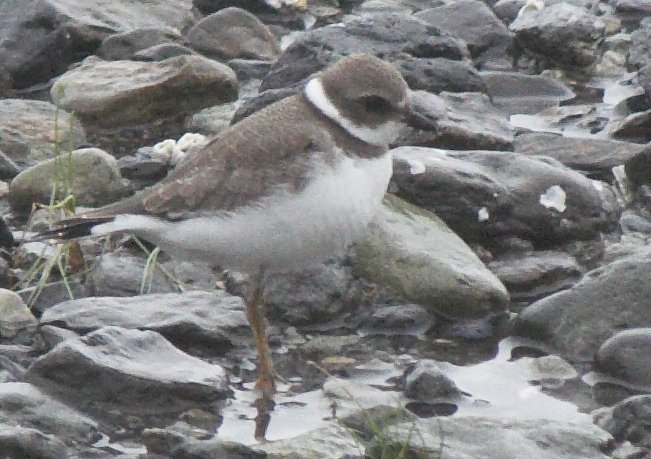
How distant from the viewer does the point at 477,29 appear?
34.5 ft

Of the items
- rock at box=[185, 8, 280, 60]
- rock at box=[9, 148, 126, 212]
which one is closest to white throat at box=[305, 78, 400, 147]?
rock at box=[9, 148, 126, 212]

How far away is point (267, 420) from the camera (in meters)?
5.62

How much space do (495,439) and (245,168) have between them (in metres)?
1.53

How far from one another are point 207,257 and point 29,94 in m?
4.22

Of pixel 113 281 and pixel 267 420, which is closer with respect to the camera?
pixel 267 420

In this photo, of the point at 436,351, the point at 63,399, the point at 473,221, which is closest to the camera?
the point at 63,399

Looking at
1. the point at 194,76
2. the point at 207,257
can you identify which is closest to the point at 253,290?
the point at 207,257

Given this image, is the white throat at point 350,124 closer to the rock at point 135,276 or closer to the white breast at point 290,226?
the white breast at point 290,226

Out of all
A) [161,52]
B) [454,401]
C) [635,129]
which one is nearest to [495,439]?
[454,401]

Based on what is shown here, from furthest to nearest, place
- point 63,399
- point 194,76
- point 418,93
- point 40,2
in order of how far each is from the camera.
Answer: point 40,2, point 194,76, point 418,93, point 63,399

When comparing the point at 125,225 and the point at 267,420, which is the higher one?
the point at 125,225

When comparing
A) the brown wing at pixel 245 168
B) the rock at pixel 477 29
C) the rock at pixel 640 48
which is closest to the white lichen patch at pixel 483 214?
the brown wing at pixel 245 168

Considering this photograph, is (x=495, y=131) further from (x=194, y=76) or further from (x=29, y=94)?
(x=29, y=94)

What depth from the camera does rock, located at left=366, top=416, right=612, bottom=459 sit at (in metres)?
4.88
